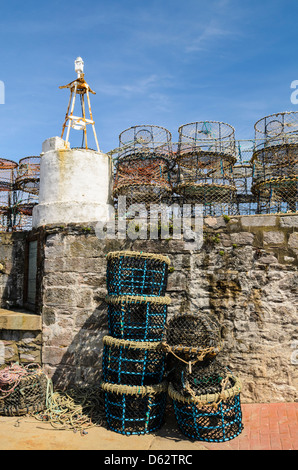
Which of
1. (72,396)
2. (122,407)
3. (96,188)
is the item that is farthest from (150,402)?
(96,188)

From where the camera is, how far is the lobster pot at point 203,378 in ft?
12.5

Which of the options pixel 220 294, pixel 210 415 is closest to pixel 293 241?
pixel 220 294

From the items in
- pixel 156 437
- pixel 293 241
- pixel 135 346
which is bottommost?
pixel 156 437

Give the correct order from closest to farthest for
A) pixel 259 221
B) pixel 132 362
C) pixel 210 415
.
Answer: pixel 210 415 < pixel 132 362 < pixel 259 221

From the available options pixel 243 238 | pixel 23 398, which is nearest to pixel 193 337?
pixel 243 238

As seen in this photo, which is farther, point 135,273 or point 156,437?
point 135,273

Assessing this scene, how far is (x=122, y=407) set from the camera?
4.05 m

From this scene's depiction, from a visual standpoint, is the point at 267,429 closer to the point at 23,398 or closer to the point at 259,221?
the point at 259,221

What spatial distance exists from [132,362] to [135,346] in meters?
0.28

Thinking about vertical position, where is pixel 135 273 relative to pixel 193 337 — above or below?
above

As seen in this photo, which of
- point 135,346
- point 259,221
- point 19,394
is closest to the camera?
point 135,346

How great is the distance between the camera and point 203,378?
3.96 metres
